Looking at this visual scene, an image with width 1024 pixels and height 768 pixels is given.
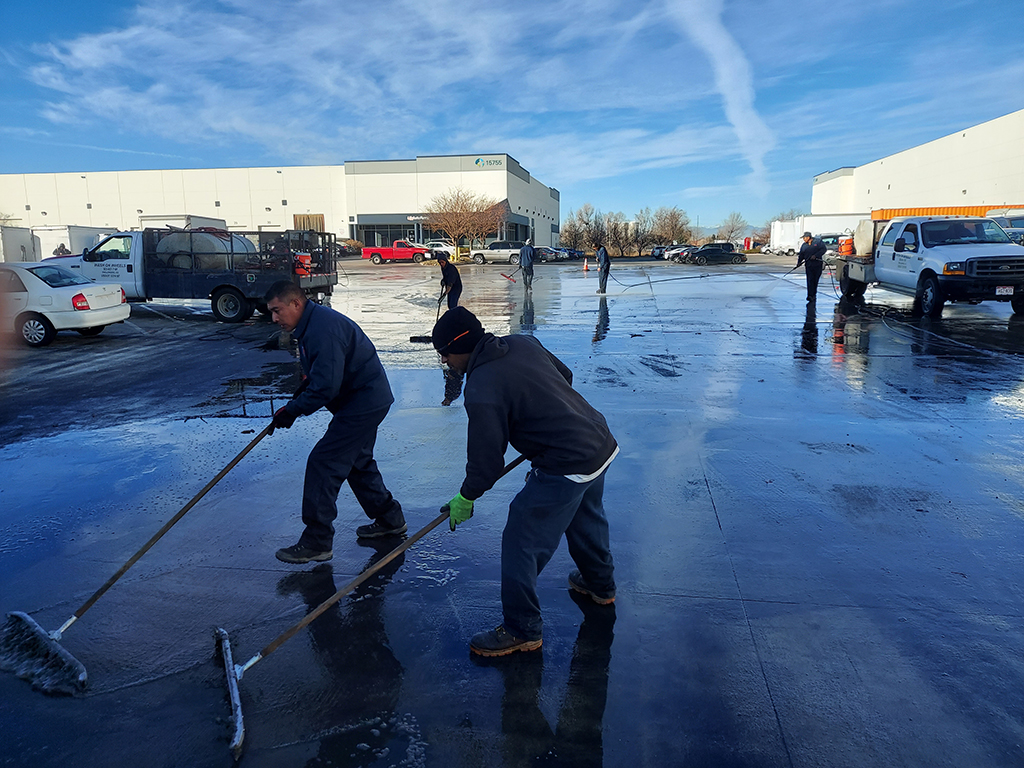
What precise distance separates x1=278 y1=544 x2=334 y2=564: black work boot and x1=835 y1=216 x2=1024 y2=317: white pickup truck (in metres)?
14.4

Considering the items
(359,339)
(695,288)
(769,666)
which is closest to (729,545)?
(769,666)

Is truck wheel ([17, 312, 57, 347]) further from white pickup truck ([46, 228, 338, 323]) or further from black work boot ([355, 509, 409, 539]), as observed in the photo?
black work boot ([355, 509, 409, 539])

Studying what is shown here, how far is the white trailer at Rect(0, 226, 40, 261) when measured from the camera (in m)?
31.1

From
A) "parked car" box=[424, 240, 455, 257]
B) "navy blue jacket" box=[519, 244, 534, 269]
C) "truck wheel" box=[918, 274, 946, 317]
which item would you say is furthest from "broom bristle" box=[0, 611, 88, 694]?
"parked car" box=[424, 240, 455, 257]

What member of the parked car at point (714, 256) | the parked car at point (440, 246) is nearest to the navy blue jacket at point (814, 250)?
the parked car at point (714, 256)

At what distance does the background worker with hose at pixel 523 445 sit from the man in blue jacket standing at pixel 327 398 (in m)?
1.20

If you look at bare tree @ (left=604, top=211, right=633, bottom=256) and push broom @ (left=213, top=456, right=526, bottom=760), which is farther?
bare tree @ (left=604, top=211, right=633, bottom=256)

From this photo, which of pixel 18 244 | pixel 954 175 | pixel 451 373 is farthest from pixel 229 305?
pixel 954 175

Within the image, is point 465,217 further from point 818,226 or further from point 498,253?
point 818,226

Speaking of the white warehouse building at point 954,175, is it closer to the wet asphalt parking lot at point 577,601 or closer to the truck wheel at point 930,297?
the truck wheel at point 930,297

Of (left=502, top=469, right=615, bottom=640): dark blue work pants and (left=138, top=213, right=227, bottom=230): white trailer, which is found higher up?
(left=138, top=213, right=227, bottom=230): white trailer

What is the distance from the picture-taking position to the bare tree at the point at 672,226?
9288cm

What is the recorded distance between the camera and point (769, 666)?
313 cm

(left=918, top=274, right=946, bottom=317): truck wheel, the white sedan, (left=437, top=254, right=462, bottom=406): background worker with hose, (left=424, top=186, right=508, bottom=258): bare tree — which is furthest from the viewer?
(left=424, top=186, right=508, bottom=258): bare tree
